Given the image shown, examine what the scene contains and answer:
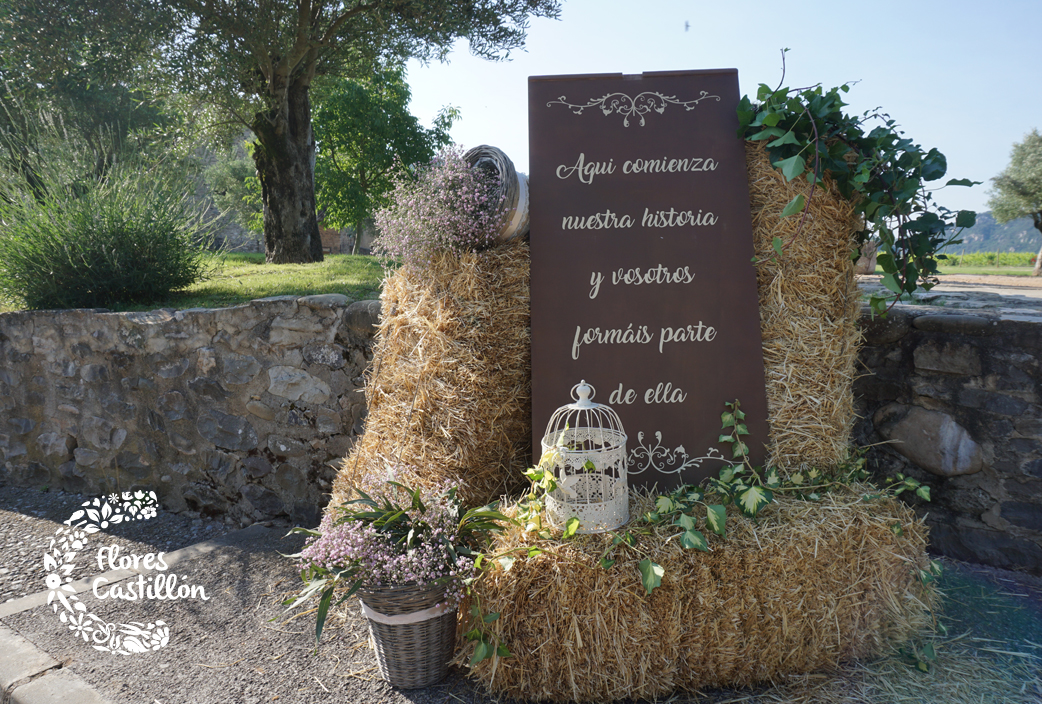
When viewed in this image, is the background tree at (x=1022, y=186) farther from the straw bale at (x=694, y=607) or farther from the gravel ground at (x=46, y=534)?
the gravel ground at (x=46, y=534)

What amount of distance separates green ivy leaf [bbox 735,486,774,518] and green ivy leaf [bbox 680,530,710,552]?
227mm

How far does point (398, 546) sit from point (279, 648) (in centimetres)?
83

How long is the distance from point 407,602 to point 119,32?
6066 millimetres

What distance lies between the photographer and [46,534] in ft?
12.6

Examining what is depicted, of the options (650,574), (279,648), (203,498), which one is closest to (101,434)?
(203,498)

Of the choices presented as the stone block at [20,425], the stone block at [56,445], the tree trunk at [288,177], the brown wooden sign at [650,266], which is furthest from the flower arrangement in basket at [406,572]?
the tree trunk at [288,177]

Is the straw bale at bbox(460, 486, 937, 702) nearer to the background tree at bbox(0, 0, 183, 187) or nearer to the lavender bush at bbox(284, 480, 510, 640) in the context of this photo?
the lavender bush at bbox(284, 480, 510, 640)

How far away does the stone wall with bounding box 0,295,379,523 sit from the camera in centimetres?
345

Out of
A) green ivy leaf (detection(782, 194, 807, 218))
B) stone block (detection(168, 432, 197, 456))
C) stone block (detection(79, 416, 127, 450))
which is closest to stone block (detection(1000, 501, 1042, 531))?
green ivy leaf (detection(782, 194, 807, 218))

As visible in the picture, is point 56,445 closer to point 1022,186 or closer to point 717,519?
point 717,519

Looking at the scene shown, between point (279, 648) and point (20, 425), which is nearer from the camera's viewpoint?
point (279, 648)

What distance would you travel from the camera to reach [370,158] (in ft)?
59.6

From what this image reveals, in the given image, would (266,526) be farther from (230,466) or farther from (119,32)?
(119,32)

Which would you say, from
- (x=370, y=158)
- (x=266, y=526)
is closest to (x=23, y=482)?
(x=266, y=526)
